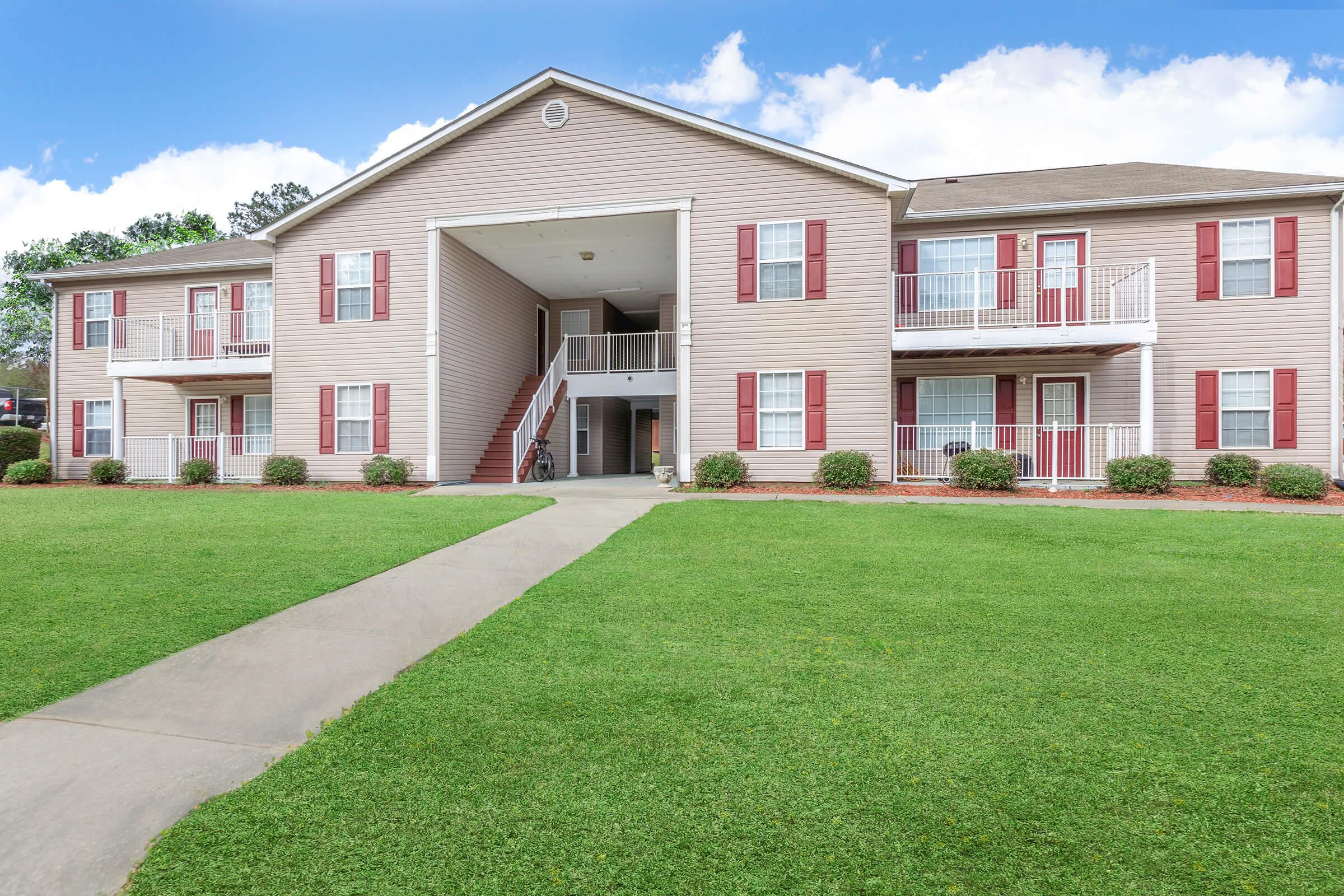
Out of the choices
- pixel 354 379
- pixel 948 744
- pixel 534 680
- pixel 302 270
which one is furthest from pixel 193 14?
pixel 948 744

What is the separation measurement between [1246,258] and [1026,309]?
4.38 m

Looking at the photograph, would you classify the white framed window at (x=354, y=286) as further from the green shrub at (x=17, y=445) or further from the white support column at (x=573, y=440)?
the green shrub at (x=17, y=445)

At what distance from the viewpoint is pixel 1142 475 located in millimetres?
11391

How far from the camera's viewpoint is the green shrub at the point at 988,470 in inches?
464

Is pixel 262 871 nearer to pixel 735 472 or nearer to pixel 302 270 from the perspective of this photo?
pixel 735 472

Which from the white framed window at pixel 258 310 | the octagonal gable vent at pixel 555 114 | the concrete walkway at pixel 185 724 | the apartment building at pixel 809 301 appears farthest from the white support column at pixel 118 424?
the concrete walkway at pixel 185 724

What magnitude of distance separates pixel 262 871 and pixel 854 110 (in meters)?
41.3

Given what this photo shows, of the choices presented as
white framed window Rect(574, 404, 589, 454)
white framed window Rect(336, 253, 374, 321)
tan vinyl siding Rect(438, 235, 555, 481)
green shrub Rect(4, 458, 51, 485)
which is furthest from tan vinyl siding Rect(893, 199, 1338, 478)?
green shrub Rect(4, 458, 51, 485)

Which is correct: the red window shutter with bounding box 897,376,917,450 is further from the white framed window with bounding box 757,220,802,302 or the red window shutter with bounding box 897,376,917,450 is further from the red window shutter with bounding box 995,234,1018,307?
the white framed window with bounding box 757,220,802,302

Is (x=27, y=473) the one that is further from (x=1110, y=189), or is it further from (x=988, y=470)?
(x=1110, y=189)

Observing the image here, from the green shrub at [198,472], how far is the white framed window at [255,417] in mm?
2406

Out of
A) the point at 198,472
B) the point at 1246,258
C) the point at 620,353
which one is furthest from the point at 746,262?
the point at 198,472

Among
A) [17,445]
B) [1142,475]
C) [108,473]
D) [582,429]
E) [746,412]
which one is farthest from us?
[582,429]

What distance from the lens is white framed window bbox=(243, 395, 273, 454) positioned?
17672mm
